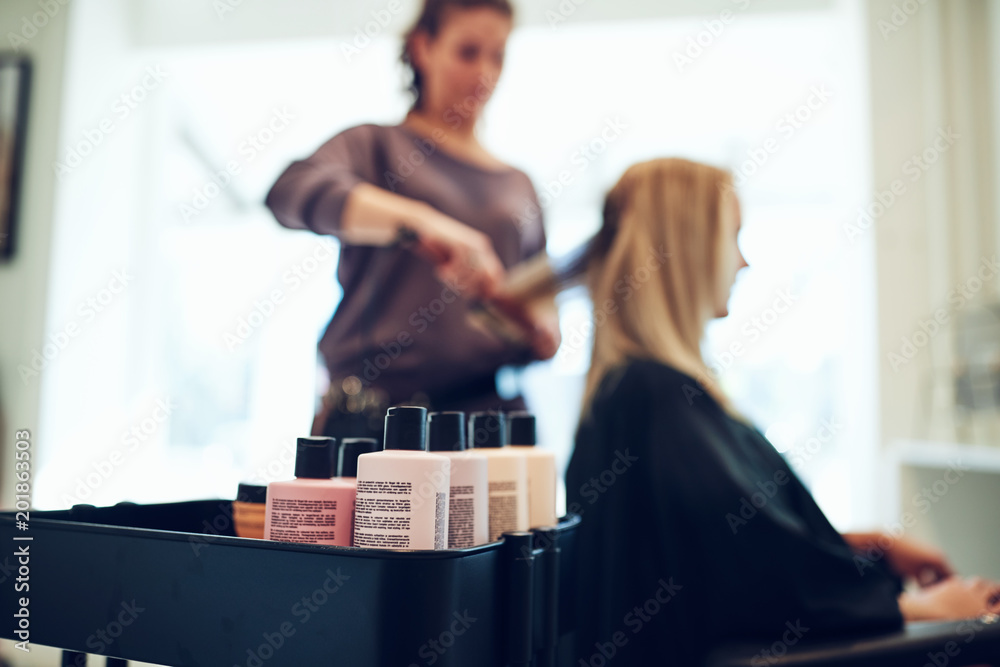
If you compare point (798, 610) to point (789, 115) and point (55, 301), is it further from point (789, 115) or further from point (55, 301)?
point (55, 301)

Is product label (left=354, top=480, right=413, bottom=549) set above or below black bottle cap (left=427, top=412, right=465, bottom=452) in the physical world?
below

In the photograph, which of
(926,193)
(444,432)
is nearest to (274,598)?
(444,432)

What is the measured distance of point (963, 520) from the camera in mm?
1576

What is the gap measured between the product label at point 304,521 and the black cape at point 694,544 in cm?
41

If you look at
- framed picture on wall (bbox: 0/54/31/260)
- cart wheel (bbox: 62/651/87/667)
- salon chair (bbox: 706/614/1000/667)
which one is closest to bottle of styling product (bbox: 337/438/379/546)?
cart wheel (bbox: 62/651/87/667)

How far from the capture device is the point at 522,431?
0.69 metres

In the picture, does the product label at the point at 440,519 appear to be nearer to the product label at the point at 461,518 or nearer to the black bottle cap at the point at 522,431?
the product label at the point at 461,518

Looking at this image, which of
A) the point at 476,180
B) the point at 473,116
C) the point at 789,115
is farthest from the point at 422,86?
the point at 789,115

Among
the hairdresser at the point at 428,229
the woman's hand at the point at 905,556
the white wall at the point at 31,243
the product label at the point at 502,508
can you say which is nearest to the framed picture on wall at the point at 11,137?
the white wall at the point at 31,243

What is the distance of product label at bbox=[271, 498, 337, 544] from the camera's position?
1.71 feet

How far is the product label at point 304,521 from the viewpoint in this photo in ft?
1.71

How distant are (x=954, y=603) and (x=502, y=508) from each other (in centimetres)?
76

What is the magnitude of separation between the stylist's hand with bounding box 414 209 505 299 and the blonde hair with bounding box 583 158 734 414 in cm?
47

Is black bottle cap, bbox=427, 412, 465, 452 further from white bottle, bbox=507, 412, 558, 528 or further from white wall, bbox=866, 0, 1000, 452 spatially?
white wall, bbox=866, 0, 1000, 452
